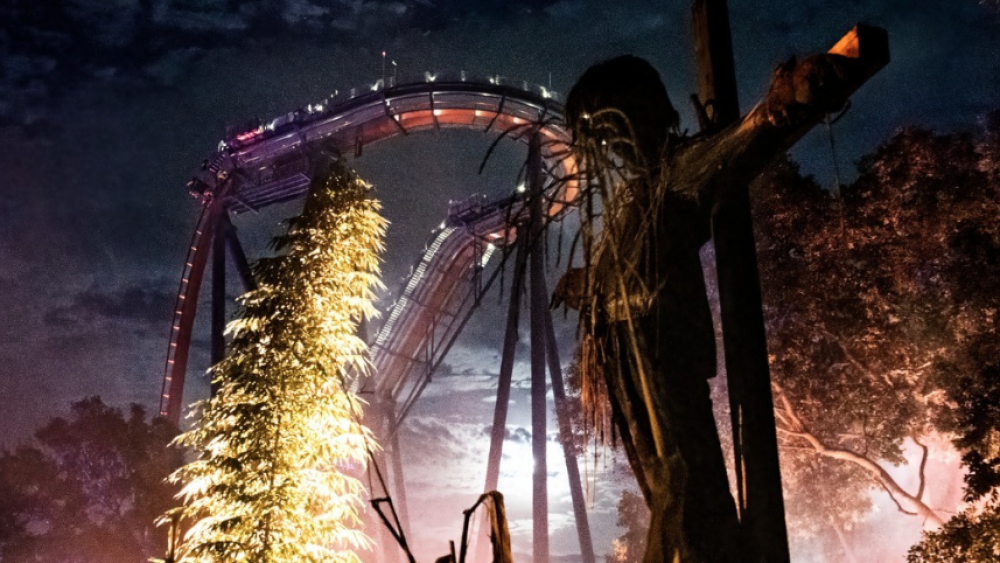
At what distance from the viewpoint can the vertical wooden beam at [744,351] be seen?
2.33m

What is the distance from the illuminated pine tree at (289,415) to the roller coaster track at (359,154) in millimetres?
10788

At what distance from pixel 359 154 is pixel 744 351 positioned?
56.9 feet

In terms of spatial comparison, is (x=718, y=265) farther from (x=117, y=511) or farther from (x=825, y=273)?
(x=117, y=511)

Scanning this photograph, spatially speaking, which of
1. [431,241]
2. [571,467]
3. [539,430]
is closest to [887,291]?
[539,430]

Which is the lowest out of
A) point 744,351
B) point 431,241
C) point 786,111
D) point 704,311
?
point 744,351

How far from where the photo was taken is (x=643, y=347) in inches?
98.8

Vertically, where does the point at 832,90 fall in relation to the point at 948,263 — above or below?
below

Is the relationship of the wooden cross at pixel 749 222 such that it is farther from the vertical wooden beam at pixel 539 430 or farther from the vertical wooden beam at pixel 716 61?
the vertical wooden beam at pixel 539 430

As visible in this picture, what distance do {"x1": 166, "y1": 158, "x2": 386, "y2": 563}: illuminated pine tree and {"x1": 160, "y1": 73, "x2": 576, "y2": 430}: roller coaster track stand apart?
10.8 meters

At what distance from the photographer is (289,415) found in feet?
20.4

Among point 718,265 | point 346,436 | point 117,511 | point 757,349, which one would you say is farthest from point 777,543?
point 117,511

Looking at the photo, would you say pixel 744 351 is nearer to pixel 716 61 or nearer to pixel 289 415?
pixel 716 61

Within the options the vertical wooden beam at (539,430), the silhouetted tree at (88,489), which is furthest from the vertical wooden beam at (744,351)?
the silhouetted tree at (88,489)

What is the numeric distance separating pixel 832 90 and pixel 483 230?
56.5ft
